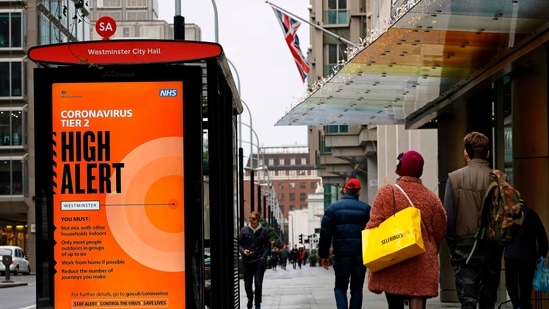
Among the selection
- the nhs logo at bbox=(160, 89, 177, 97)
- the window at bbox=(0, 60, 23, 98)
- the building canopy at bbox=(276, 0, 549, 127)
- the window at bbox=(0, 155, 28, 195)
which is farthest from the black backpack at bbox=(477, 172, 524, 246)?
the window at bbox=(0, 60, 23, 98)

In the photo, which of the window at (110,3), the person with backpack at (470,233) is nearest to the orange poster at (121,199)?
the person with backpack at (470,233)

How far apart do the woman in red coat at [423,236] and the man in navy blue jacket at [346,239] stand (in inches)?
131

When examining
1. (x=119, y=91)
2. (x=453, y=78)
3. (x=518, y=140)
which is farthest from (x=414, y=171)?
(x=453, y=78)

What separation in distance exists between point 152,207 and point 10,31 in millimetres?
64135

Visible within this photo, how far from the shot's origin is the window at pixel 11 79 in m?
69.2

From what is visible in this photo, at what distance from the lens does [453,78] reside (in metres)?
16.2

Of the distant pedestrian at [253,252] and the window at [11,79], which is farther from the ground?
the window at [11,79]

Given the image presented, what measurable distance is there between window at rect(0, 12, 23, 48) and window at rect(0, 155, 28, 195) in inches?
299

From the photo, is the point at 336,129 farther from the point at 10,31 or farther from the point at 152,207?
the point at 152,207

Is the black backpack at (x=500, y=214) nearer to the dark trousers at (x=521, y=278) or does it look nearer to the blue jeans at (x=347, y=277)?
the blue jeans at (x=347, y=277)

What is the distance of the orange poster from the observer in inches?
318

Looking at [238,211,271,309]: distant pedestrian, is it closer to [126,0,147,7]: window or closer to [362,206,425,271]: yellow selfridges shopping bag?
[362,206,425,271]: yellow selfridges shopping bag

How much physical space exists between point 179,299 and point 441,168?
11424 millimetres

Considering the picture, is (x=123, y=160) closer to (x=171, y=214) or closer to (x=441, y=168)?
(x=171, y=214)
